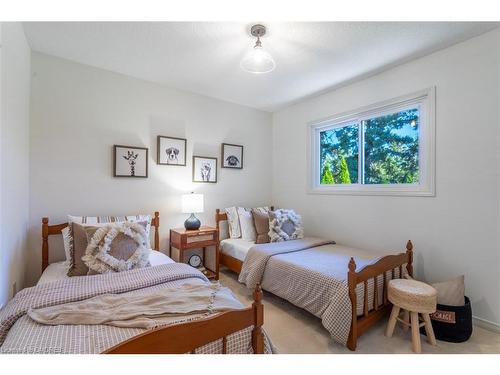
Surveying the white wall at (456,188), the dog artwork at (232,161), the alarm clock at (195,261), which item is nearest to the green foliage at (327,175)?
the white wall at (456,188)

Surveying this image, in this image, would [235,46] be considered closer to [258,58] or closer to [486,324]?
[258,58]

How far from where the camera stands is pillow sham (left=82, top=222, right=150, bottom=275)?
1.80 m

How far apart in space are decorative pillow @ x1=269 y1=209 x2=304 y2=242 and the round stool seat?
126 centimetres

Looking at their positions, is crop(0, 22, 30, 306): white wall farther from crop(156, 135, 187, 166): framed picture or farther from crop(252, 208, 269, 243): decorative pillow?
crop(252, 208, 269, 243): decorative pillow

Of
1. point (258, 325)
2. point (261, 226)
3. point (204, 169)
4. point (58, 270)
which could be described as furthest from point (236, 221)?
point (258, 325)

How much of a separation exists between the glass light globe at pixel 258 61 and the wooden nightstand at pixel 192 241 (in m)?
1.88

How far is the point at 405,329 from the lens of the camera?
197cm

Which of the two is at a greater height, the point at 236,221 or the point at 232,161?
the point at 232,161

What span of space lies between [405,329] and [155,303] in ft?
6.50

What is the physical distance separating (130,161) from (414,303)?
299 centimetres

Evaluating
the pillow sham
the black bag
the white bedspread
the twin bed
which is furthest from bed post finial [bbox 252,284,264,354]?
the black bag

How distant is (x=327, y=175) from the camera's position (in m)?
3.44

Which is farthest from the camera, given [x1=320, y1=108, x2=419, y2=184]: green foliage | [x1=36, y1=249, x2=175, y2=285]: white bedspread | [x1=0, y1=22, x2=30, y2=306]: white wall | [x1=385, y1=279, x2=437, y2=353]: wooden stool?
[x1=320, y1=108, x2=419, y2=184]: green foliage

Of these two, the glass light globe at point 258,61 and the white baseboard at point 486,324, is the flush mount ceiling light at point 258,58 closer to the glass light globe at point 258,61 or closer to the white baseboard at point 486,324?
the glass light globe at point 258,61
